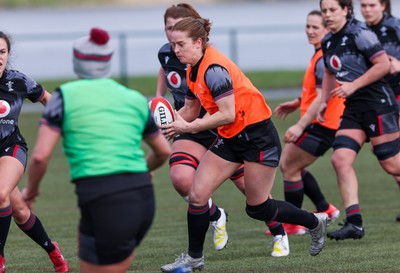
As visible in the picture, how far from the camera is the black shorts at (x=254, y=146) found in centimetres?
698

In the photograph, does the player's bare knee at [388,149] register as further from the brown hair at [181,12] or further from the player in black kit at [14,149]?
the player in black kit at [14,149]

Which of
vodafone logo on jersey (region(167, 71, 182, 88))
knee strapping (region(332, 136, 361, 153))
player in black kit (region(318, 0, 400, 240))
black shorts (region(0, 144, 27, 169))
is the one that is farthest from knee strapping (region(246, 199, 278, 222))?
black shorts (region(0, 144, 27, 169))

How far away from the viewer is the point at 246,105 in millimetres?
6992

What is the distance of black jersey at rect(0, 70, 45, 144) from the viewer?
7.22 metres

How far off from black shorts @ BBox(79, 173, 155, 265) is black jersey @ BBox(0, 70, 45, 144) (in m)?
2.40

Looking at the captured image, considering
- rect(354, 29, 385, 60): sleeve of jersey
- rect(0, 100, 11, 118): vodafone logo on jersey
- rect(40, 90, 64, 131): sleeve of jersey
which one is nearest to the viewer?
rect(40, 90, 64, 131): sleeve of jersey

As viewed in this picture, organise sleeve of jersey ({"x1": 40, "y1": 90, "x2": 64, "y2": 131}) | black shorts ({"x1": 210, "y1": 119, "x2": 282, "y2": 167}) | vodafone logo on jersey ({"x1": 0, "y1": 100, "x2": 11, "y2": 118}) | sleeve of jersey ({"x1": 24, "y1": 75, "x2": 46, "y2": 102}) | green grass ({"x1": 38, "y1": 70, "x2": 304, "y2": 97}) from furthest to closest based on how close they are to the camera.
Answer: green grass ({"x1": 38, "y1": 70, "x2": 304, "y2": 97})
sleeve of jersey ({"x1": 24, "y1": 75, "x2": 46, "y2": 102})
vodafone logo on jersey ({"x1": 0, "y1": 100, "x2": 11, "y2": 118})
black shorts ({"x1": 210, "y1": 119, "x2": 282, "y2": 167})
sleeve of jersey ({"x1": 40, "y1": 90, "x2": 64, "y2": 131})

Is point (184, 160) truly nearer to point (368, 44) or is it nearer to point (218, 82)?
point (218, 82)

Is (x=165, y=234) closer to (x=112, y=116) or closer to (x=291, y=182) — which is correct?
(x=291, y=182)

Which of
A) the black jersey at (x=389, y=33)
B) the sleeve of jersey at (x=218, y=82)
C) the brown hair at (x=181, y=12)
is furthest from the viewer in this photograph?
the black jersey at (x=389, y=33)

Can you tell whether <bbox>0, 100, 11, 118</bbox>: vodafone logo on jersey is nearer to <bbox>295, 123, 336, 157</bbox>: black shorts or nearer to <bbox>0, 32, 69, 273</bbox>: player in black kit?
<bbox>0, 32, 69, 273</bbox>: player in black kit

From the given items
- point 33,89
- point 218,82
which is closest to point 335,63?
point 218,82

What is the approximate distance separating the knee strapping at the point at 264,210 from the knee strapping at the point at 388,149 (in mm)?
1649

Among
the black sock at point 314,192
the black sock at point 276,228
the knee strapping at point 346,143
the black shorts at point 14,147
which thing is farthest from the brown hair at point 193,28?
the black sock at point 314,192
